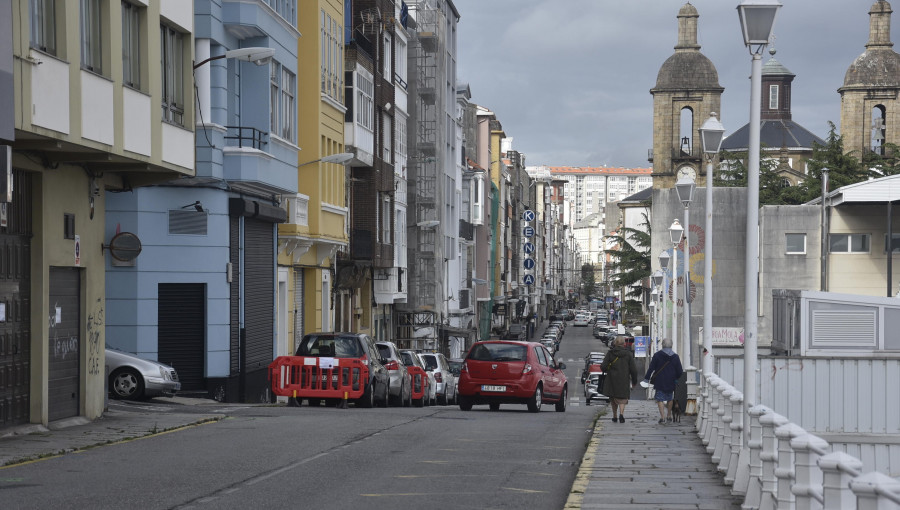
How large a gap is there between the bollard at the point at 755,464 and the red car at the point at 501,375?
15782 mm

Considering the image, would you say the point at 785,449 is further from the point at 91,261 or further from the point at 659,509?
the point at 91,261

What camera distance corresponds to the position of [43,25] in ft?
55.8

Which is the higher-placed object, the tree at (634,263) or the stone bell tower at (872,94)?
the stone bell tower at (872,94)

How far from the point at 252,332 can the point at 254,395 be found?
5.09 ft

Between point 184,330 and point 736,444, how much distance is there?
1772 cm

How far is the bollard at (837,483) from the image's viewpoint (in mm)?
7060

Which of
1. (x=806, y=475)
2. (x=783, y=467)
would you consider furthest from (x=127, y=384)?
(x=806, y=475)

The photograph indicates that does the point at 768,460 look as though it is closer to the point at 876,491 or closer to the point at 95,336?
the point at 876,491

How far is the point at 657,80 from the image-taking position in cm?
11419

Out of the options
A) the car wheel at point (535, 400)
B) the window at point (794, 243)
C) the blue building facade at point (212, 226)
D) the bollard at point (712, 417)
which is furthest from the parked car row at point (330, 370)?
the window at point (794, 243)

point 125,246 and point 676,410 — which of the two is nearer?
point 676,410

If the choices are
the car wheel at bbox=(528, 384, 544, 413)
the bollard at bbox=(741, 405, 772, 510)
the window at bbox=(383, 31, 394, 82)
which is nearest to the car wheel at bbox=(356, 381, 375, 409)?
the car wheel at bbox=(528, 384, 544, 413)

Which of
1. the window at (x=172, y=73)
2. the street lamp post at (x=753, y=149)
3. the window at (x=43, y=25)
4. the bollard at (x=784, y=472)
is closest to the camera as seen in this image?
the bollard at (x=784, y=472)

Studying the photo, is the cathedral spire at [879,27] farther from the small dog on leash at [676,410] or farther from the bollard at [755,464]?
the bollard at [755,464]
